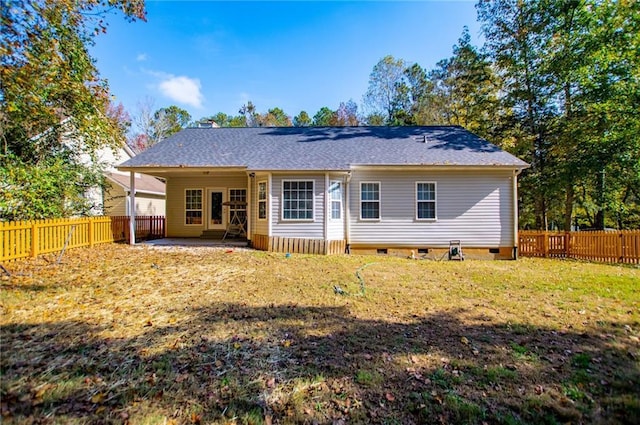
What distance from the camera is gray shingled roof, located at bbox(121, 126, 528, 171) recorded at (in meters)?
10.9

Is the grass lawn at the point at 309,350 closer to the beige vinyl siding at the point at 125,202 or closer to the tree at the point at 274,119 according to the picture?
the beige vinyl siding at the point at 125,202

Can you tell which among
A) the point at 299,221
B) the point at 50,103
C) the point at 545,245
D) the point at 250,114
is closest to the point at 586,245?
the point at 545,245

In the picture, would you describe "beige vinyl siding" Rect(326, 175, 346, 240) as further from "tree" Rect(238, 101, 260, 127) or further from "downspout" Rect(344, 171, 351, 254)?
"tree" Rect(238, 101, 260, 127)

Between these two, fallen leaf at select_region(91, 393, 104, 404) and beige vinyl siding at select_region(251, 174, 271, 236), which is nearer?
fallen leaf at select_region(91, 393, 104, 404)

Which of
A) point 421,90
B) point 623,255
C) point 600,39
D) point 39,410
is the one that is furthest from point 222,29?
point 421,90

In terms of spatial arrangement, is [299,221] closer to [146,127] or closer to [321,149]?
[321,149]

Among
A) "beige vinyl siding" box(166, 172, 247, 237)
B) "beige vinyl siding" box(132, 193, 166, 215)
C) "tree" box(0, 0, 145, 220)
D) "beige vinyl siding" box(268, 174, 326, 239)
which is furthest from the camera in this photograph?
"beige vinyl siding" box(132, 193, 166, 215)

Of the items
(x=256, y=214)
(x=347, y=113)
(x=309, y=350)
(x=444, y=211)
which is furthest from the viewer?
(x=347, y=113)

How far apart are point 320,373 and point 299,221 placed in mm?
7630

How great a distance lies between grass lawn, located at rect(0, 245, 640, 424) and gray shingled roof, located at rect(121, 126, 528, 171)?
531cm

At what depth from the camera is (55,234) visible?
28.4ft

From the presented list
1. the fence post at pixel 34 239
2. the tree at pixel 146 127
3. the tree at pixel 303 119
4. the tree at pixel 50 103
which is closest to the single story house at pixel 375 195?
the tree at pixel 50 103

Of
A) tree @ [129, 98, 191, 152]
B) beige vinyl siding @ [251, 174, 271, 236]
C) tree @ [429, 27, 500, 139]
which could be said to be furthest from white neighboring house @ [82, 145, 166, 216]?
tree @ [429, 27, 500, 139]

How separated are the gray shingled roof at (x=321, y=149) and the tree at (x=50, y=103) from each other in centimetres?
244
